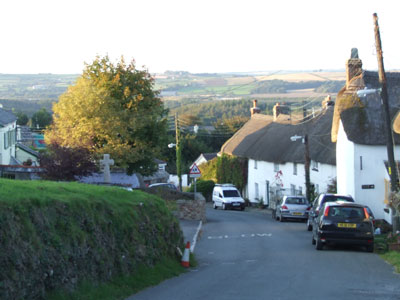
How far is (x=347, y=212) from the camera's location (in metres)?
19.6

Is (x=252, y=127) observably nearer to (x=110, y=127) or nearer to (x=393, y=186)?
(x=110, y=127)

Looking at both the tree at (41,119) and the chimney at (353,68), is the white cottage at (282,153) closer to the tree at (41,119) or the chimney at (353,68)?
the chimney at (353,68)

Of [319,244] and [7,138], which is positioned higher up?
[7,138]

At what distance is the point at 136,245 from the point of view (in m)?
13.7

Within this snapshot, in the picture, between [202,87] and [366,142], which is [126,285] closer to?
[366,142]

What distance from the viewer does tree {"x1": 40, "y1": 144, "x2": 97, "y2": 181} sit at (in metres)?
26.9

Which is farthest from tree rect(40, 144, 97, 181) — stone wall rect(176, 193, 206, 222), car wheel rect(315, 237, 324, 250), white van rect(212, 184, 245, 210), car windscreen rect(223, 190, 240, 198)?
car windscreen rect(223, 190, 240, 198)

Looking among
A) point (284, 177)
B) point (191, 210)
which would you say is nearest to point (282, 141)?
point (284, 177)

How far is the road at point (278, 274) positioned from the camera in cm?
1218

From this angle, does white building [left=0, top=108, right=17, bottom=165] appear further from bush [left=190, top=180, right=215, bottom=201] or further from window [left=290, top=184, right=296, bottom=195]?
bush [left=190, top=180, right=215, bottom=201]

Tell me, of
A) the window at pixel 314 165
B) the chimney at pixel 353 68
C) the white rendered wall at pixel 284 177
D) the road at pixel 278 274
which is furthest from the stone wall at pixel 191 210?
the window at pixel 314 165

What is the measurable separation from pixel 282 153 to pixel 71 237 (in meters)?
38.8

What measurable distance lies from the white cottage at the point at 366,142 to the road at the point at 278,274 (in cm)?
886

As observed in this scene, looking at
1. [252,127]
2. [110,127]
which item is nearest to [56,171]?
[110,127]
